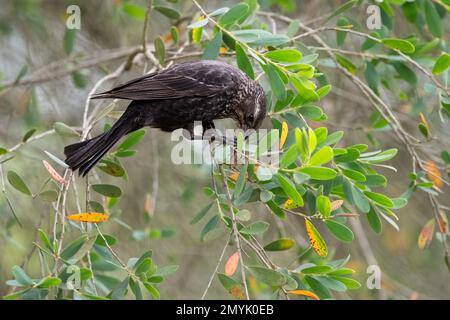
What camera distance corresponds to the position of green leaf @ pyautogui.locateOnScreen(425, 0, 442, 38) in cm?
429

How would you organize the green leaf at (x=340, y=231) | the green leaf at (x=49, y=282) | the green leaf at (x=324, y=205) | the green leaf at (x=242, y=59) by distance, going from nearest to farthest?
the green leaf at (x=49, y=282) → the green leaf at (x=324, y=205) → the green leaf at (x=340, y=231) → the green leaf at (x=242, y=59)

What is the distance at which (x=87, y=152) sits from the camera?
11.3 feet

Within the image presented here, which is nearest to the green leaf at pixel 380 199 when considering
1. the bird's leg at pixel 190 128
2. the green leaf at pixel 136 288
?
the green leaf at pixel 136 288

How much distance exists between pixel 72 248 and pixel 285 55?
1251 millimetres

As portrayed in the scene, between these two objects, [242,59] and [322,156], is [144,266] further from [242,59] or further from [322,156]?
[242,59]

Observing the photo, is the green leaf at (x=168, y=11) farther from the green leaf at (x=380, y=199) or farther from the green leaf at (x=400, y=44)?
the green leaf at (x=380, y=199)

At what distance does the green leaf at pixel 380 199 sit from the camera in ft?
10.8

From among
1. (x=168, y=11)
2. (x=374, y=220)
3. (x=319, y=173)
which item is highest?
(x=168, y=11)

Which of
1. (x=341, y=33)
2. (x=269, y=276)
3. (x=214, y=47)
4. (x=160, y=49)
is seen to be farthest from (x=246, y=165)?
(x=341, y=33)

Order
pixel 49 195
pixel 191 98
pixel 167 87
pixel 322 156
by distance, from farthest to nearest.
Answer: pixel 191 98
pixel 167 87
pixel 49 195
pixel 322 156

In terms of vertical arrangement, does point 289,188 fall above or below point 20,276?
above

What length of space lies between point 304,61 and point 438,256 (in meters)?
3.50

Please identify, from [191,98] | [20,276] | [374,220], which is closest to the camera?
[20,276]

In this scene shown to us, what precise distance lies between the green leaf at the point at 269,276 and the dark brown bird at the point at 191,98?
118 cm
